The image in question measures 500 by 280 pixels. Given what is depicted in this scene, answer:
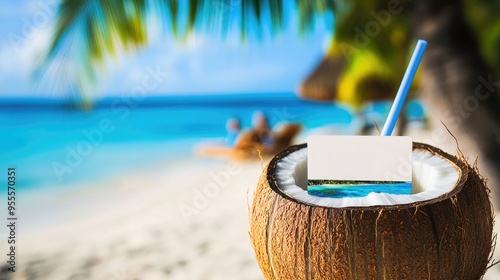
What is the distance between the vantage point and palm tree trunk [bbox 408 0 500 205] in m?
3.07

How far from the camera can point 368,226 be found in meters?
1.25

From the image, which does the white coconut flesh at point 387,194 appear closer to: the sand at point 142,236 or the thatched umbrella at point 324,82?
→ the sand at point 142,236

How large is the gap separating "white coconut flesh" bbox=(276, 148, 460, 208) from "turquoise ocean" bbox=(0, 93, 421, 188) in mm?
4956

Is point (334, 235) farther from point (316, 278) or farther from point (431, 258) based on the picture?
point (431, 258)

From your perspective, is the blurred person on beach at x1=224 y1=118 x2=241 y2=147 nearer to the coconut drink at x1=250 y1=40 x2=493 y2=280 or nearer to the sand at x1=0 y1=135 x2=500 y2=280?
the sand at x1=0 y1=135 x2=500 y2=280

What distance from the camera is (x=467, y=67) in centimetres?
315

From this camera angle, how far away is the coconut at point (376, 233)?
49.4 inches

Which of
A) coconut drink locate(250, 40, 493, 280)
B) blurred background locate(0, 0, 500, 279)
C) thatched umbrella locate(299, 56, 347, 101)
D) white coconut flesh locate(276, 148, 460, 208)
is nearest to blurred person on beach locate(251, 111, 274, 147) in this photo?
blurred background locate(0, 0, 500, 279)

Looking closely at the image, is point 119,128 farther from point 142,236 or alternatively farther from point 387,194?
point 387,194

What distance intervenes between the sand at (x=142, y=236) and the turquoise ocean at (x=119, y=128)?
1.36 meters

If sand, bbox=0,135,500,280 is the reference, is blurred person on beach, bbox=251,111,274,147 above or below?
above

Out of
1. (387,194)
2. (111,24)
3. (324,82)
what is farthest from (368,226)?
(324,82)

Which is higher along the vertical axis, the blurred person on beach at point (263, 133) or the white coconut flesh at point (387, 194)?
the white coconut flesh at point (387, 194)

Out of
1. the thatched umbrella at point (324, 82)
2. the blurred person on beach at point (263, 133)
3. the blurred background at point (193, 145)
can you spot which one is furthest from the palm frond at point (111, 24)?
the thatched umbrella at point (324, 82)
